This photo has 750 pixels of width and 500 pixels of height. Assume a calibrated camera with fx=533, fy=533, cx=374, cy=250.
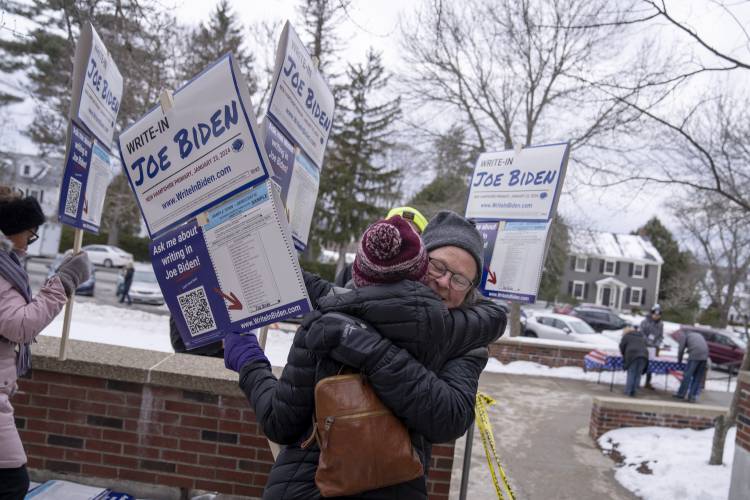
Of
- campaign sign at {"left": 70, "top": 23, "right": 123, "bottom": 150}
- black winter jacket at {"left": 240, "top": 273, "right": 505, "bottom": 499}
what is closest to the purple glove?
black winter jacket at {"left": 240, "top": 273, "right": 505, "bottom": 499}

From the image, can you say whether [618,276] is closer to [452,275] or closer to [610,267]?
[610,267]

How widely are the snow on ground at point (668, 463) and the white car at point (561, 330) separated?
11930 mm

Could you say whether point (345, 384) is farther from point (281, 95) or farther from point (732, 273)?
point (732, 273)

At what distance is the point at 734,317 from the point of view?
163ft

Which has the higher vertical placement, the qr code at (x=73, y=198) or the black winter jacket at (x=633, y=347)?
the qr code at (x=73, y=198)

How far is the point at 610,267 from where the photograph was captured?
177 feet

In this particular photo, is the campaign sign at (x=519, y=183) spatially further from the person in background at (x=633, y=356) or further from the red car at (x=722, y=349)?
the red car at (x=722, y=349)

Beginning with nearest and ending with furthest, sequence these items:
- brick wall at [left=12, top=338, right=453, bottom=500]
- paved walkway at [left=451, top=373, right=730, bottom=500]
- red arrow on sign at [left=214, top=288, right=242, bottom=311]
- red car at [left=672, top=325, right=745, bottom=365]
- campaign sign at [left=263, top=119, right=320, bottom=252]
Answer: red arrow on sign at [left=214, top=288, right=242, bottom=311], campaign sign at [left=263, top=119, right=320, bottom=252], brick wall at [left=12, top=338, right=453, bottom=500], paved walkway at [left=451, top=373, right=730, bottom=500], red car at [left=672, top=325, right=745, bottom=365]

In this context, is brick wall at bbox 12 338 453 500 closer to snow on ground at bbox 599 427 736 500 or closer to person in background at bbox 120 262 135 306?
snow on ground at bbox 599 427 736 500

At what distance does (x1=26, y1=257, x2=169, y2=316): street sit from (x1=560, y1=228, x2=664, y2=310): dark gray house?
40.5 m

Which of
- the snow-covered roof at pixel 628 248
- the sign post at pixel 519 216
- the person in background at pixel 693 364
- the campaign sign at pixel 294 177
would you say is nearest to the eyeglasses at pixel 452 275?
→ the campaign sign at pixel 294 177

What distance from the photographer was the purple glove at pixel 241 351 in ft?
6.73

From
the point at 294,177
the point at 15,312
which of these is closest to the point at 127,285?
the point at 294,177

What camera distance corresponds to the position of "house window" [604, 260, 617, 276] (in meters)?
54.0
